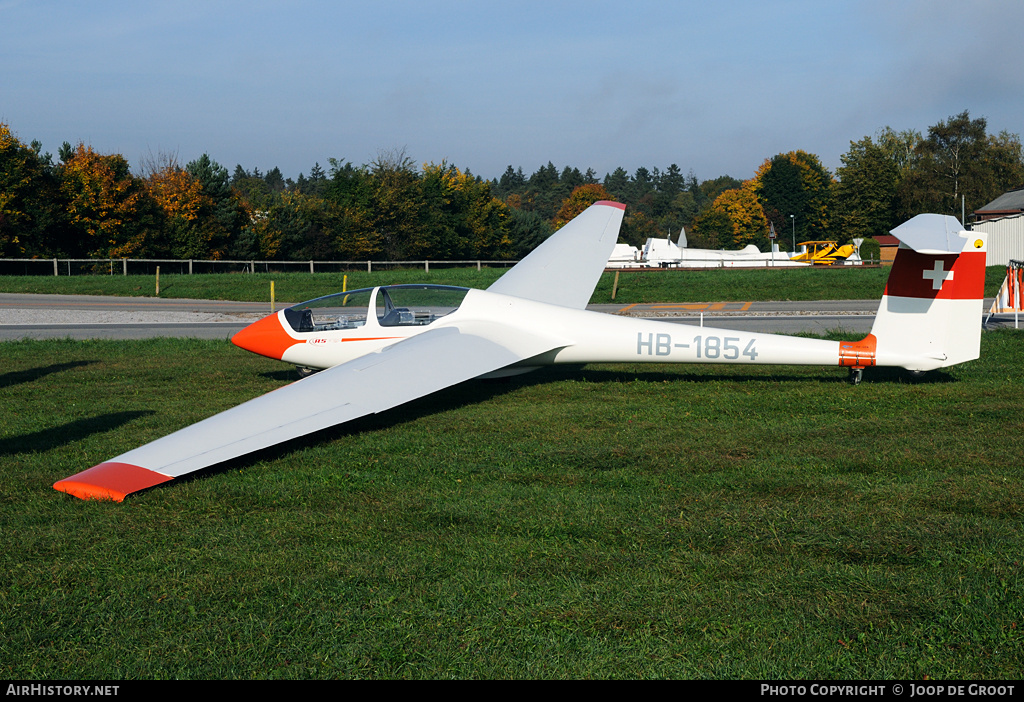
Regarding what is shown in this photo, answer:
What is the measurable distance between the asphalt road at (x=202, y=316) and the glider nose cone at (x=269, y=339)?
9.00 meters

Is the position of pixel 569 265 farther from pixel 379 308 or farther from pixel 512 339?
pixel 379 308

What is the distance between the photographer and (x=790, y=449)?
25.6 feet

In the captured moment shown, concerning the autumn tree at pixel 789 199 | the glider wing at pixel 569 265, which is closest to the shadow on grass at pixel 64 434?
the glider wing at pixel 569 265

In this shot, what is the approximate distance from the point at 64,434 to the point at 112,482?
2.97 m

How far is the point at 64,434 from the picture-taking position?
347 inches

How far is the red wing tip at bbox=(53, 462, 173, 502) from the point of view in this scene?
Result: 6.33 m

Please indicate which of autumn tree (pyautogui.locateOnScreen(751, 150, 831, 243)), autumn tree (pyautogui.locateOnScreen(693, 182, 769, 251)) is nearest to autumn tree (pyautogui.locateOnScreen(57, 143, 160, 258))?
autumn tree (pyautogui.locateOnScreen(693, 182, 769, 251))

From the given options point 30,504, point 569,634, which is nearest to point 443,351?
point 30,504

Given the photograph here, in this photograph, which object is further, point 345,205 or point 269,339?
point 345,205

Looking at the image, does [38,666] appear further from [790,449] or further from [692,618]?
[790,449]

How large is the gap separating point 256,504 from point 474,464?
6.74 ft


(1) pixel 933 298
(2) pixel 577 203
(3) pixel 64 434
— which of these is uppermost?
(2) pixel 577 203

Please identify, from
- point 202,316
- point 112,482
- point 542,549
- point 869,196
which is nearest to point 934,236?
point 542,549

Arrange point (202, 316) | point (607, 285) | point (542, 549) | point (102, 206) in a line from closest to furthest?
point (542, 549) < point (202, 316) < point (607, 285) < point (102, 206)
